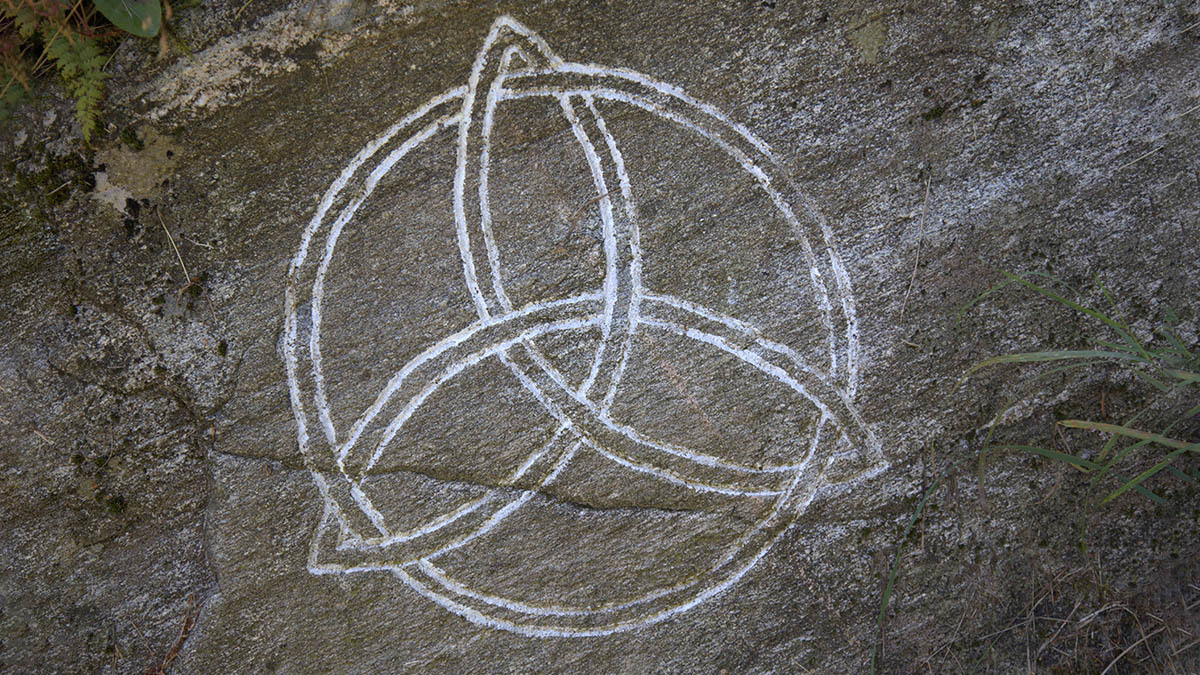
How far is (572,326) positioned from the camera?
238cm

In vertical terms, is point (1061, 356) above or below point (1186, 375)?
above

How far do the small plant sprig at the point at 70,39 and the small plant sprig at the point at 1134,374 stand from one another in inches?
112

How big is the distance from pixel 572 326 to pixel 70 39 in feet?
5.74

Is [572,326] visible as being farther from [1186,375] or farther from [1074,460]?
[1186,375]

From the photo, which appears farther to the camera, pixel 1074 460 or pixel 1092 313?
pixel 1074 460

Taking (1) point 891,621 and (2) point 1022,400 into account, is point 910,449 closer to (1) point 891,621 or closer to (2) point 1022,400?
(2) point 1022,400

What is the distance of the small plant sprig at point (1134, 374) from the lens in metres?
2.32

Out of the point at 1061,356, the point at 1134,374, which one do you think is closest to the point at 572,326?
the point at 1061,356

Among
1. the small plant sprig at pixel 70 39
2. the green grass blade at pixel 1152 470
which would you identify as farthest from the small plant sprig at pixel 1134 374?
the small plant sprig at pixel 70 39

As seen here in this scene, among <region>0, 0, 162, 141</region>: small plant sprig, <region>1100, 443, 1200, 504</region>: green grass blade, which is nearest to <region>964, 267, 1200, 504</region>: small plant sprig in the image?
<region>1100, 443, 1200, 504</region>: green grass blade

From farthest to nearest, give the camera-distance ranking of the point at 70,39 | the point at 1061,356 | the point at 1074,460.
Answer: the point at 1074,460 < the point at 1061,356 < the point at 70,39

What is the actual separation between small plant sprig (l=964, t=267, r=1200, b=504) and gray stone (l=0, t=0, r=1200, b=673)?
2.1 inches

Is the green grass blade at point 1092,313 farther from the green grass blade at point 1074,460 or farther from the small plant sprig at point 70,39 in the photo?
the small plant sprig at point 70,39

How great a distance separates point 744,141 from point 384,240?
1218 millimetres
